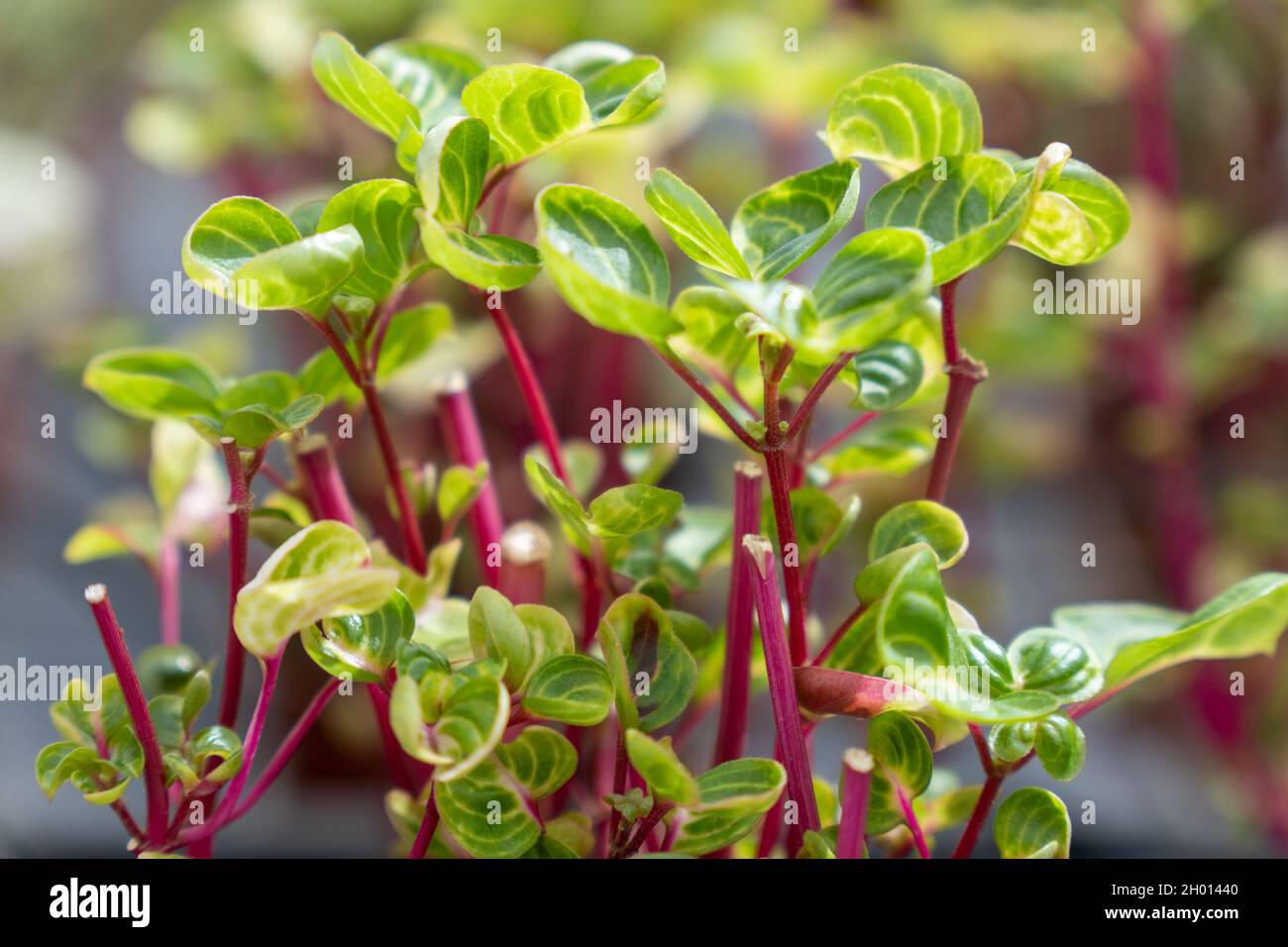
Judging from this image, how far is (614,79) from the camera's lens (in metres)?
0.38

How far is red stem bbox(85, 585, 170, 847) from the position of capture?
13.2 inches

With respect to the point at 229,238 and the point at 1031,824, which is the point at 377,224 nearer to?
the point at 229,238

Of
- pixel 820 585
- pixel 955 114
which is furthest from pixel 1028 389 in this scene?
pixel 955 114

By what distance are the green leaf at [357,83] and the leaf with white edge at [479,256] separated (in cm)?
6

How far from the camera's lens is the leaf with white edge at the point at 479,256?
0.30m

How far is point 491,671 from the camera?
32cm

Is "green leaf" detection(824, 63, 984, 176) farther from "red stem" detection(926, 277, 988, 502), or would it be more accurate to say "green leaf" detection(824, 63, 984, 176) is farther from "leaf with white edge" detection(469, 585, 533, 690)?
"leaf with white edge" detection(469, 585, 533, 690)

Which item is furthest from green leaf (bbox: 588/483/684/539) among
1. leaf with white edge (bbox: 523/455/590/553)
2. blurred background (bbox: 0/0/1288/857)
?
blurred background (bbox: 0/0/1288/857)

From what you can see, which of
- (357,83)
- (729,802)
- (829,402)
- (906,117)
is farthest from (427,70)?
(829,402)

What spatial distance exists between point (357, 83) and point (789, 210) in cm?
15

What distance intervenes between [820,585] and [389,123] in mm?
996

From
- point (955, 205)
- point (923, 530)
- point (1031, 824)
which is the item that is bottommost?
point (1031, 824)

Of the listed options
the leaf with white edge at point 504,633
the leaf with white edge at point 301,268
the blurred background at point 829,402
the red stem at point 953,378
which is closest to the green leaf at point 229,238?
the leaf with white edge at point 301,268

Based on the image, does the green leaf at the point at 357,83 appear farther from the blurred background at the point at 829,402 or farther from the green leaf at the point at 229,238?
the blurred background at the point at 829,402
